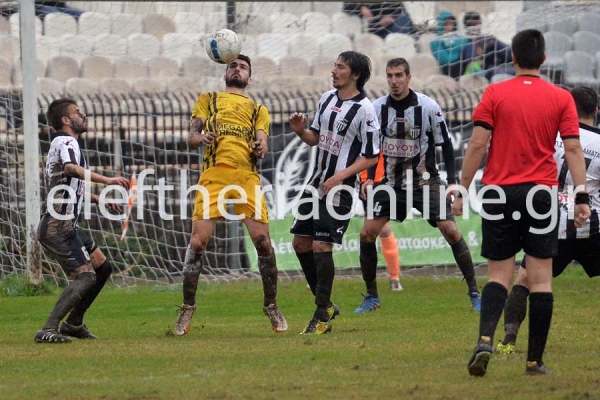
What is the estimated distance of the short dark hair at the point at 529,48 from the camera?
257 inches

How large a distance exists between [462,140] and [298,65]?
4.02m

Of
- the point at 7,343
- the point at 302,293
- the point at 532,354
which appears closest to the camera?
the point at 532,354

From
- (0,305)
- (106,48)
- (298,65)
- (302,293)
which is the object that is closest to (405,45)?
(298,65)

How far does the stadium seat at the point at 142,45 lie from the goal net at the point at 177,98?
3cm

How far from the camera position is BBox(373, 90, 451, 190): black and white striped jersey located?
11.0 metres

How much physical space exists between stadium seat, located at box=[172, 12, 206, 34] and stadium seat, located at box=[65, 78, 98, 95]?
1.93m

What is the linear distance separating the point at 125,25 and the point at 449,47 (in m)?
5.67

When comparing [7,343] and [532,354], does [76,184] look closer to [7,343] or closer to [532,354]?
[7,343]

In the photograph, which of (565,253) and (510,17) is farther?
(510,17)

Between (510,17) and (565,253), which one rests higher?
(510,17)

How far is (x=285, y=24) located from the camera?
66.0 feet

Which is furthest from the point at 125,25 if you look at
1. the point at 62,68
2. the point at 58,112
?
the point at 58,112

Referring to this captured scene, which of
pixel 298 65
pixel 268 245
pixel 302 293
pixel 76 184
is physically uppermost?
pixel 298 65

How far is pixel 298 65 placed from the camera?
19.4 meters
